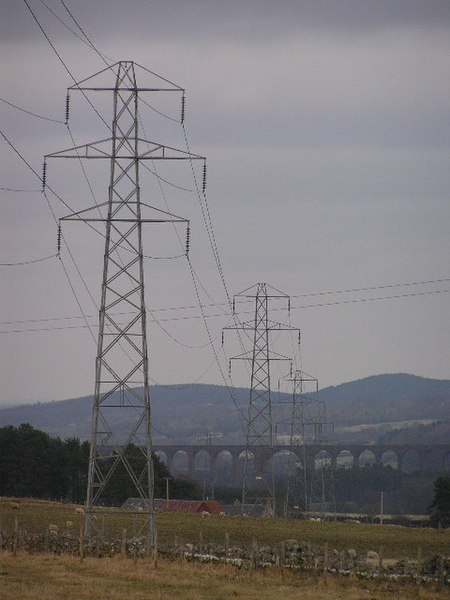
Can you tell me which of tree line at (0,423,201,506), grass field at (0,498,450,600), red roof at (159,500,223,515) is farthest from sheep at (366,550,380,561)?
tree line at (0,423,201,506)

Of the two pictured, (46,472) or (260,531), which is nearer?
(260,531)

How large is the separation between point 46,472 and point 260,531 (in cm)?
6880

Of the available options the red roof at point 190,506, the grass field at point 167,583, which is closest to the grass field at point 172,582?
the grass field at point 167,583

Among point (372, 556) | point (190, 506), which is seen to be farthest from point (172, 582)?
point (190, 506)

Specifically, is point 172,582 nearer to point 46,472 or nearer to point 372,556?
point 372,556

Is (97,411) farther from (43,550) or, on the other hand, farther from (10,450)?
(10,450)

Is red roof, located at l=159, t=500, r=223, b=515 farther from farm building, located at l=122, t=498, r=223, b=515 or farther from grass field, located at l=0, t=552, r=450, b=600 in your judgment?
grass field, located at l=0, t=552, r=450, b=600

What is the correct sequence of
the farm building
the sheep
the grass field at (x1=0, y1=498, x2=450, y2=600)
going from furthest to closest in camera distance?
the farm building → the sheep → the grass field at (x1=0, y1=498, x2=450, y2=600)

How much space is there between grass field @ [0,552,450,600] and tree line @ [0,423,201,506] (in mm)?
89863

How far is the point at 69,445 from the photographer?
148750 mm

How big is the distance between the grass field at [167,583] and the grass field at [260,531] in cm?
1264

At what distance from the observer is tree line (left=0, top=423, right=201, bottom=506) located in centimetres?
13800

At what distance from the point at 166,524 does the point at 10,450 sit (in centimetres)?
6698

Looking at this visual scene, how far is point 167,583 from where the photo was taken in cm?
Answer: 4216
